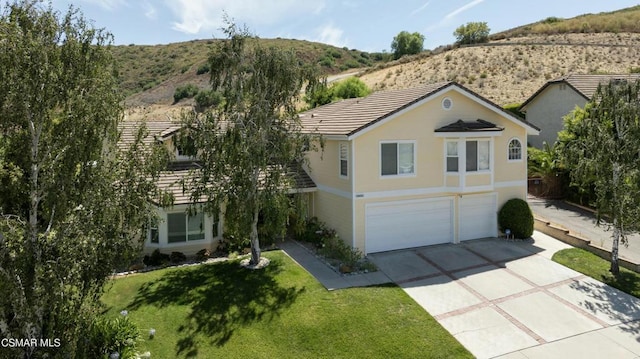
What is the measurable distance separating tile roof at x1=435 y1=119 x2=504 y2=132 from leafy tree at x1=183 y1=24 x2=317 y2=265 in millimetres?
7273

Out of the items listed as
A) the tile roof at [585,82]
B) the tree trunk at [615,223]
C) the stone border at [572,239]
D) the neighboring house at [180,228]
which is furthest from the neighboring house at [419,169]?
the tile roof at [585,82]

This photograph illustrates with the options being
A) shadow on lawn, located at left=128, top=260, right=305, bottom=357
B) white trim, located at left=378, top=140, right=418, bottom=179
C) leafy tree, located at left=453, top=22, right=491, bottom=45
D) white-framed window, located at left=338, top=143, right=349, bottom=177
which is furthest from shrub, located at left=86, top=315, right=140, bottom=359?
leafy tree, located at left=453, top=22, right=491, bottom=45

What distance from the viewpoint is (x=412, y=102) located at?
18078 mm

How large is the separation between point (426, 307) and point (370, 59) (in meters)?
98.4

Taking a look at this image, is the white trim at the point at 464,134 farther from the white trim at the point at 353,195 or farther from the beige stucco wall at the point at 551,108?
the beige stucco wall at the point at 551,108

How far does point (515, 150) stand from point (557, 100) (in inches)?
575

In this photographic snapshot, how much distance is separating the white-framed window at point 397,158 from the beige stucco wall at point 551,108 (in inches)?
720

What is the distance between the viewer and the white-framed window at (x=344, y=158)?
1808 centimetres

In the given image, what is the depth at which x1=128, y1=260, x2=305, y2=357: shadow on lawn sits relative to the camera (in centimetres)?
1209

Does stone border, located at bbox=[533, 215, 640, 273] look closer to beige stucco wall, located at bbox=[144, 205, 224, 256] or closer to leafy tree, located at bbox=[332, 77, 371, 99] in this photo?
beige stucco wall, located at bbox=[144, 205, 224, 256]

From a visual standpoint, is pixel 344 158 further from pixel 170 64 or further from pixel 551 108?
pixel 170 64

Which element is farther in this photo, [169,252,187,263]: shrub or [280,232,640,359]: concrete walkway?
[169,252,187,263]: shrub

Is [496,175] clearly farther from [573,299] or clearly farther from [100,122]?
[100,122]

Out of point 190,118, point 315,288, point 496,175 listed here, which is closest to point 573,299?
point 496,175
